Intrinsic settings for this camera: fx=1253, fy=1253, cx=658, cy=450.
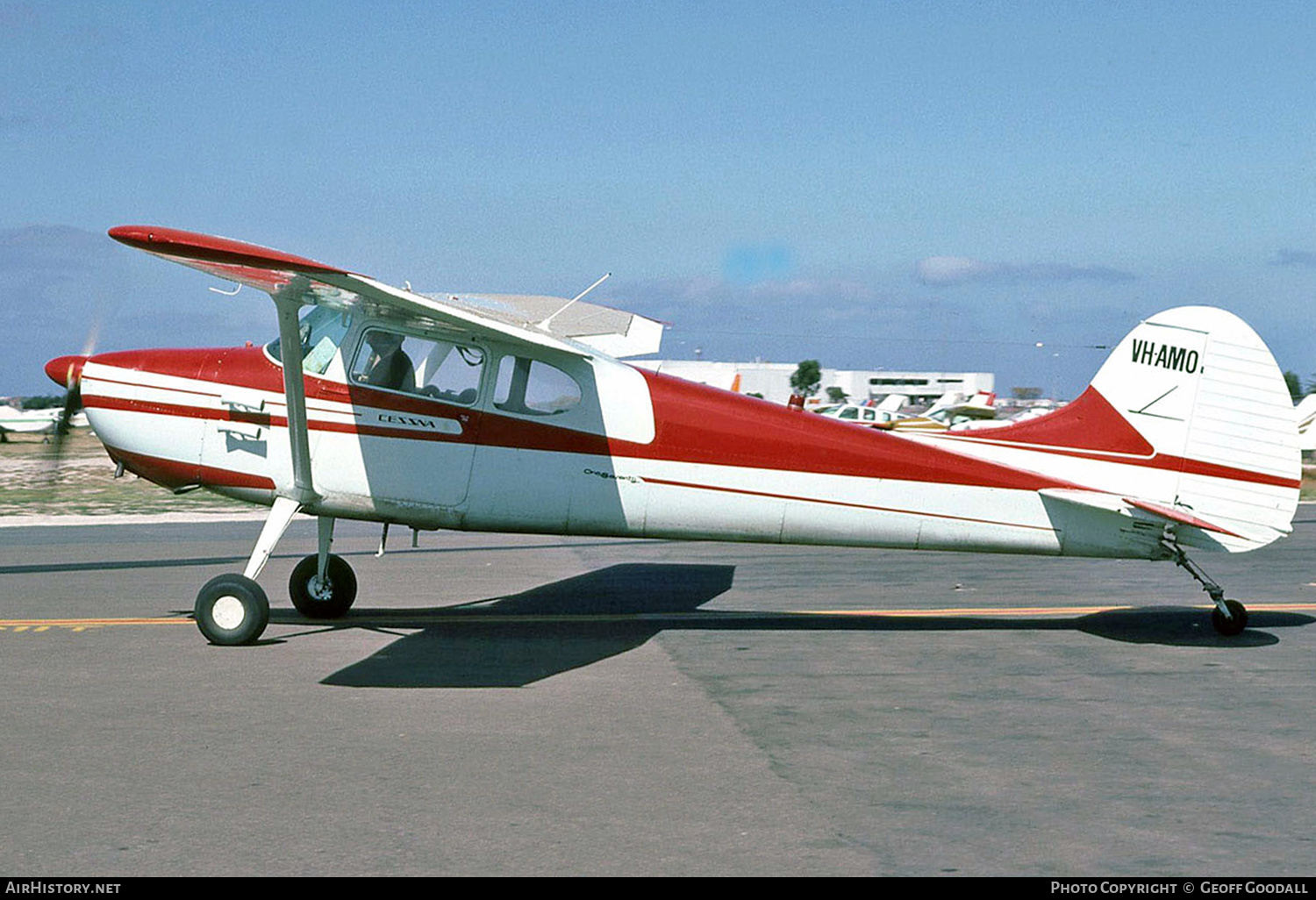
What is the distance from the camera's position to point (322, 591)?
35.7 ft

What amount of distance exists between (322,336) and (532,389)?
1754 millimetres

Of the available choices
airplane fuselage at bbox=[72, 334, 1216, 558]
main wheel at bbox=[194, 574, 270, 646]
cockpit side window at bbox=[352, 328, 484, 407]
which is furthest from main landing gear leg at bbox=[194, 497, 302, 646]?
cockpit side window at bbox=[352, 328, 484, 407]

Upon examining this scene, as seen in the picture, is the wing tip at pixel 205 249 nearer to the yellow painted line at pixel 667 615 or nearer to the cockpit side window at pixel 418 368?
the cockpit side window at pixel 418 368

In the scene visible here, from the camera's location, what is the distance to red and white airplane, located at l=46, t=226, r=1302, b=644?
9594 mm

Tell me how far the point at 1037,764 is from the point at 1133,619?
503cm

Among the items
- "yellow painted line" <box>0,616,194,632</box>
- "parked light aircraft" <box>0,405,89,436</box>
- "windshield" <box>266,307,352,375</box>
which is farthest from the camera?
"parked light aircraft" <box>0,405,89,436</box>

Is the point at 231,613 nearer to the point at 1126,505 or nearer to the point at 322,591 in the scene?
the point at 322,591

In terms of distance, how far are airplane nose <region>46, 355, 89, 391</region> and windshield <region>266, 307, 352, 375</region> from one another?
1701 mm

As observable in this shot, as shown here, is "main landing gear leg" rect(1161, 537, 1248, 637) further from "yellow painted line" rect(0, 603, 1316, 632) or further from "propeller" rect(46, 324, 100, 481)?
"propeller" rect(46, 324, 100, 481)

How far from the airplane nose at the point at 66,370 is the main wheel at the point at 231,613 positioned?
2.20m

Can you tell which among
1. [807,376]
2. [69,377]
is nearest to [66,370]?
[69,377]
